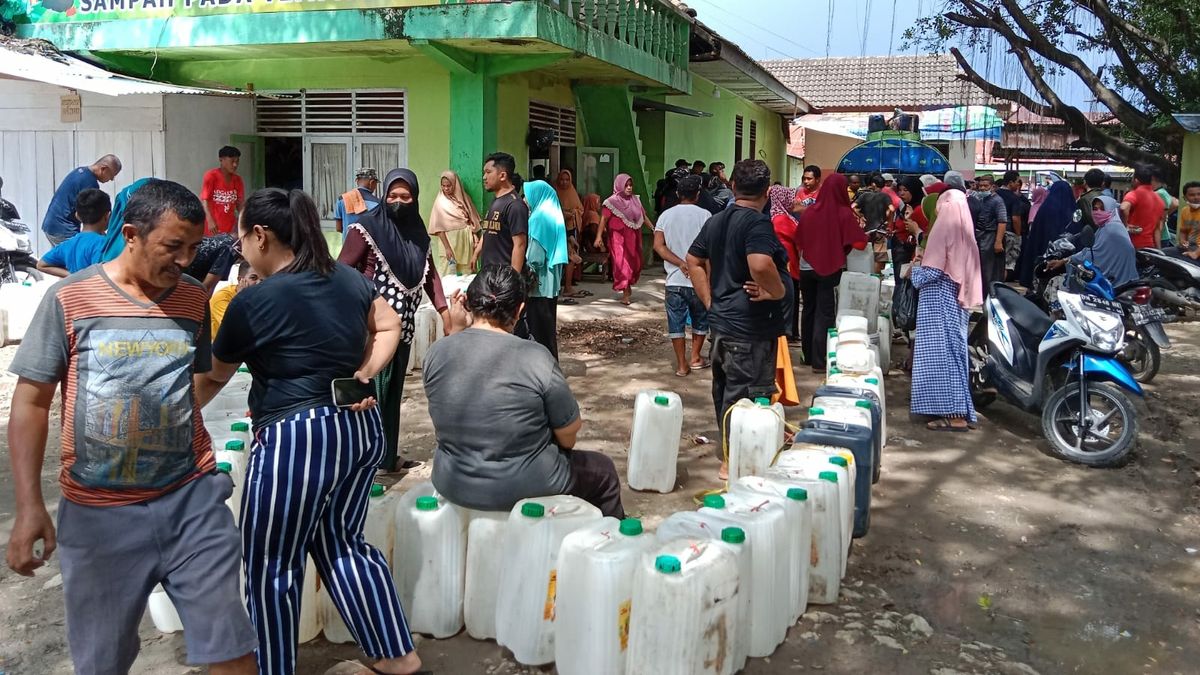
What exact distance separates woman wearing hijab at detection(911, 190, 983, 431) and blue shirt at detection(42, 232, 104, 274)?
4675mm

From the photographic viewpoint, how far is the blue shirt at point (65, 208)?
792cm

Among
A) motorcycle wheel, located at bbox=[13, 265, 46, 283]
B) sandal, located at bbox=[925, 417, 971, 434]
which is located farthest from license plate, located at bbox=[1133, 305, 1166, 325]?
motorcycle wheel, located at bbox=[13, 265, 46, 283]

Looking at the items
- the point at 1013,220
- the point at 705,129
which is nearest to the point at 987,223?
the point at 1013,220

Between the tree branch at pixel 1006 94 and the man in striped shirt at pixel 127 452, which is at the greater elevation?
the tree branch at pixel 1006 94

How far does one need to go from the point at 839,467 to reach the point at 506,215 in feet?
10.1

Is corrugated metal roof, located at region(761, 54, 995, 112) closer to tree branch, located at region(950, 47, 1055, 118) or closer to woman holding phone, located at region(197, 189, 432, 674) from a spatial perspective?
tree branch, located at region(950, 47, 1055, 118)

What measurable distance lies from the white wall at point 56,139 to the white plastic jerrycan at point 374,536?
326 inches

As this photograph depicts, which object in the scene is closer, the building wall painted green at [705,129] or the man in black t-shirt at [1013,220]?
the man in black t-shirt at [1013,220]

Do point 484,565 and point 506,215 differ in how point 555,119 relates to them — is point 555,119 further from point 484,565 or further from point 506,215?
point 484,565

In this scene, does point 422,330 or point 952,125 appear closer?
point 422,330

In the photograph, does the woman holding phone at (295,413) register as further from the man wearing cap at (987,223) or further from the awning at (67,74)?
the man wearing cap at (987,223)

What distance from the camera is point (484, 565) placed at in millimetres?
3406

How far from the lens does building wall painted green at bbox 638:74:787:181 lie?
635 inches

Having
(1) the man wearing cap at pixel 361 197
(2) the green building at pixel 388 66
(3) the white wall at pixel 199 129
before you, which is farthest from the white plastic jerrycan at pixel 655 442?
(3) the white wall at pixel 199 129
